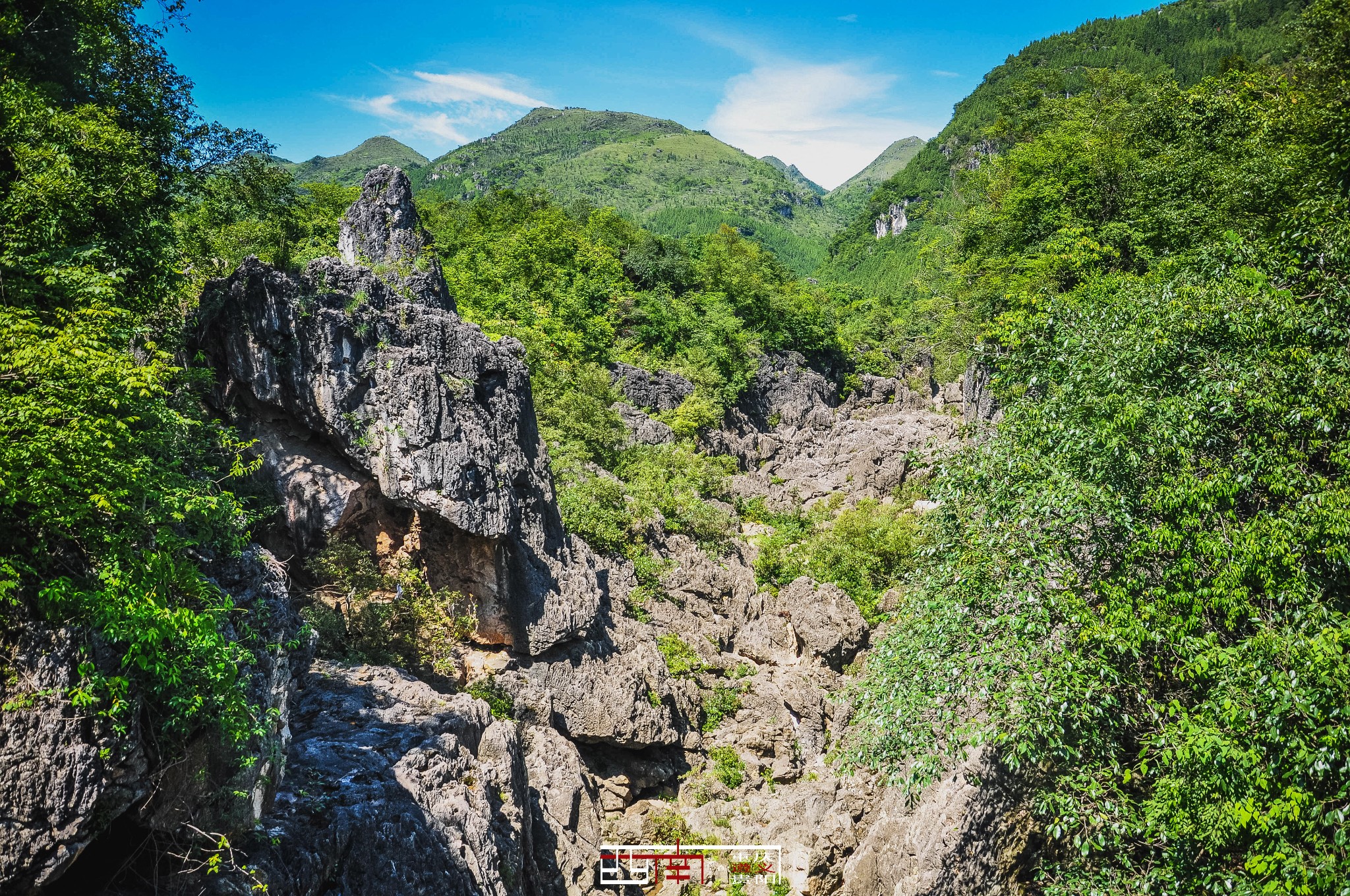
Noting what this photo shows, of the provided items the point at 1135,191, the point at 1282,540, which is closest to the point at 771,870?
the point at 1282,540

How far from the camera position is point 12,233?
952cm

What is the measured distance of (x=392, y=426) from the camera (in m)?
15.4

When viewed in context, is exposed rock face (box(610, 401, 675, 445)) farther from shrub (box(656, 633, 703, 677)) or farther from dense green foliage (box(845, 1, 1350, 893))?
dense green foliage (box(845, 1, 1350, 893))

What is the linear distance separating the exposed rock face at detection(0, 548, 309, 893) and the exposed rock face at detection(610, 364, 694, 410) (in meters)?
31.6

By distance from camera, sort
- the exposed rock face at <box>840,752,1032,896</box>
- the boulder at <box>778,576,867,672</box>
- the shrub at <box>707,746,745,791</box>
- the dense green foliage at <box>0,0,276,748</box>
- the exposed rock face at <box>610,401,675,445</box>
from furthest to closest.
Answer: the exposed rock face at <box>610,401,675,445</box> < the boulder at <box>778,576,867,672</box> < the shrub at <box>707,746,745,791</box> < the exposed rock face at <box>840,752,1032,896</box> < the dense green foliage at <box>0,0,276,748</box>

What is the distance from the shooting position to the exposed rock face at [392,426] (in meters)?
14.9

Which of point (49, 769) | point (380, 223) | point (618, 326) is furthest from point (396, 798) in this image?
point (618, 326)

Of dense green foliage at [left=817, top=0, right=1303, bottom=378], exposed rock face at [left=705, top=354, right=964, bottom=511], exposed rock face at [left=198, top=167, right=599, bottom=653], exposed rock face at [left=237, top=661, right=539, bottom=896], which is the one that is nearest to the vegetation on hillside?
exposed rock face at [left=198, top=167, right=599, bottom=653]

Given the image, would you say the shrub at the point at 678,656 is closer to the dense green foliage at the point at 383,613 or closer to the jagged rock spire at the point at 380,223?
the dense green foliage at the point at 383,613

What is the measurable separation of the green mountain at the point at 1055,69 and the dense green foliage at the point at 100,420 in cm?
8415

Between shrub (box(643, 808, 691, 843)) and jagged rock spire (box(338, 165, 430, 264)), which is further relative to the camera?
jagged rock spire (box(338, 165, 430, 264))

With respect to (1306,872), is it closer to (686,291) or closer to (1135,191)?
(1135,191)

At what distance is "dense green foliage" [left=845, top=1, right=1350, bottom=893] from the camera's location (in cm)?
726

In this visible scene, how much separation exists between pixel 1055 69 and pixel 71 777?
392 feet
